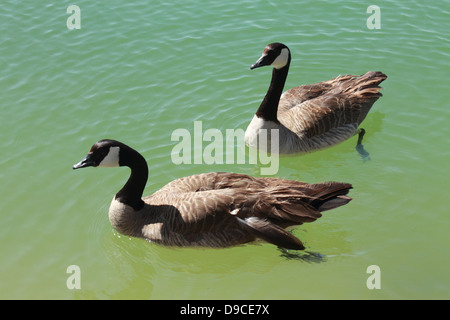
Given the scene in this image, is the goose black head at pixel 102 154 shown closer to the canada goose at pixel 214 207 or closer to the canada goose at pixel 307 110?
the canada goose at pixel 214 207

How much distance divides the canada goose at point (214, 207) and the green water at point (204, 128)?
17.3 inches

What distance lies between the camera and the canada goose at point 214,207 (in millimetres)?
8945

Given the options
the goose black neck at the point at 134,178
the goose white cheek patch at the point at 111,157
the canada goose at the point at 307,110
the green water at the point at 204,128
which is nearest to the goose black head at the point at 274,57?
the canada goose at the point at 307,110

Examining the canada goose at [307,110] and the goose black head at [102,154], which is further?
the canada goose at [307,110]

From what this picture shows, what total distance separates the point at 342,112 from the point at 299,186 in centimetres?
325

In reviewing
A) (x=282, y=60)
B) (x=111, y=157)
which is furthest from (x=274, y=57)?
(x=111, y=157)

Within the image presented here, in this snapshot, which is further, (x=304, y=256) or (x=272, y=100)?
(x=272, y=100)

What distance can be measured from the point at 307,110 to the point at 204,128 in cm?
233

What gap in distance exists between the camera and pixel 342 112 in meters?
12.0

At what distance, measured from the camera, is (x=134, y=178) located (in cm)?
925

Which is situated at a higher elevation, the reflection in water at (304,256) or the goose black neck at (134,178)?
the goose black neck at (134,178)

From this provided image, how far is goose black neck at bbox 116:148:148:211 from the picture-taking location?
9.12m

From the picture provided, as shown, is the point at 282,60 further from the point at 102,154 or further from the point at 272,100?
the point at 102,154

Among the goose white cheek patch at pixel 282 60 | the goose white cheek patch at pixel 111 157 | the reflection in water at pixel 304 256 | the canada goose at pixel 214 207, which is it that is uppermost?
the goose white cheek patch at pixel 282 60
